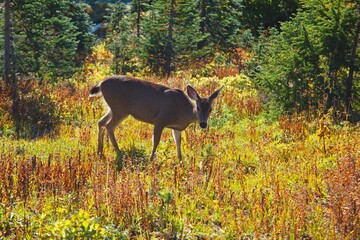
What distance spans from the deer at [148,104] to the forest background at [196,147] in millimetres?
500

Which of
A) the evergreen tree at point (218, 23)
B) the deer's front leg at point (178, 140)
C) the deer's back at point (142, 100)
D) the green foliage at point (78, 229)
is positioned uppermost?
the evergreen tree at point (218, 23)

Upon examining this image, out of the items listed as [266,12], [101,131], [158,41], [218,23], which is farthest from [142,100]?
[266,12]

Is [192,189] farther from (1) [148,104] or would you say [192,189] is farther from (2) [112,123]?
(2) [112,123]

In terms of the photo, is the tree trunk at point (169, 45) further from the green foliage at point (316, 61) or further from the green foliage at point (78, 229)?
the green foliage at point (78, 229)

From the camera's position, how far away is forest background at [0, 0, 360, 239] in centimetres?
548

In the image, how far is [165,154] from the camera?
8398 millimetres

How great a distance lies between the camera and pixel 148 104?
9102mm

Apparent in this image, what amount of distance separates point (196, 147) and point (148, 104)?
3.90ft

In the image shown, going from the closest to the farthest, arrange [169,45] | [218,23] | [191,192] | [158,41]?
1. [191,192]
2. [169,45]
3. [158,41]
4. [218,23]

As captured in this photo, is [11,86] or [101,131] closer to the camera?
[101,131]

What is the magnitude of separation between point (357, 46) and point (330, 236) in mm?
6859

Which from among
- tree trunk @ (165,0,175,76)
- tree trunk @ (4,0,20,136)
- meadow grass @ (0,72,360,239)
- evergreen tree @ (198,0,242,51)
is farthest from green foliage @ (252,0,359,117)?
evergreen tree @ (198,0,242,51)

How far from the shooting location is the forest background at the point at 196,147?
5484 millimetres

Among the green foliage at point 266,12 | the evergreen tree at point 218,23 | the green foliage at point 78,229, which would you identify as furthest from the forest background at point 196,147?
the green foliage at point 266,12
